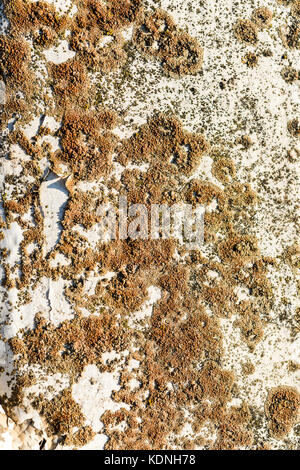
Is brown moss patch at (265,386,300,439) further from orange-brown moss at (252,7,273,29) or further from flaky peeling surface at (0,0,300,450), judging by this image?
orange-brown moss at (252,7,273,29)

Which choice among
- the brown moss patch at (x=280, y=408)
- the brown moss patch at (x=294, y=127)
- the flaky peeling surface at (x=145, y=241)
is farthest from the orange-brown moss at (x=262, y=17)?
the brown moss patch at (x=280, y=408)

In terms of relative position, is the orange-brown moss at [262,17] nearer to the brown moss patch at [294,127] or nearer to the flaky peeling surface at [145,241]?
the flaky peeling surface at [145,241]

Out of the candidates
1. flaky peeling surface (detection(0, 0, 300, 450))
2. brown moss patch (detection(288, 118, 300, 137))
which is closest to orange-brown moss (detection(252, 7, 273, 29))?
flaky peeling surface (detection(0, 0, 300, 450))

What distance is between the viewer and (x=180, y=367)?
6.00 m

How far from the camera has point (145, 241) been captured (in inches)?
238

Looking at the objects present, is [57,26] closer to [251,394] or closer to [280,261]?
[280,261]

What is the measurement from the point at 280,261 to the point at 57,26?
5.59 metres

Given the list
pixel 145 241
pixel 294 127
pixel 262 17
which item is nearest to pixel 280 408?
pixel 145 241

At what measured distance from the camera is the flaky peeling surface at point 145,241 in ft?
19.5

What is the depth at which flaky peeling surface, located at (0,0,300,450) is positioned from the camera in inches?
234

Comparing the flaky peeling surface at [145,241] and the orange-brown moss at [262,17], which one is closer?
the flaky peeling surface at [145,241]

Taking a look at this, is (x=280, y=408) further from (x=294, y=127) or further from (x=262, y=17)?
(x=262, y=17)

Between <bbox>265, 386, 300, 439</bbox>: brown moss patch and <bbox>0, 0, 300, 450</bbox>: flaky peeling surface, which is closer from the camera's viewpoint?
<bbox>0, 0, 300, 450</bbox>: flaky peeling surface
